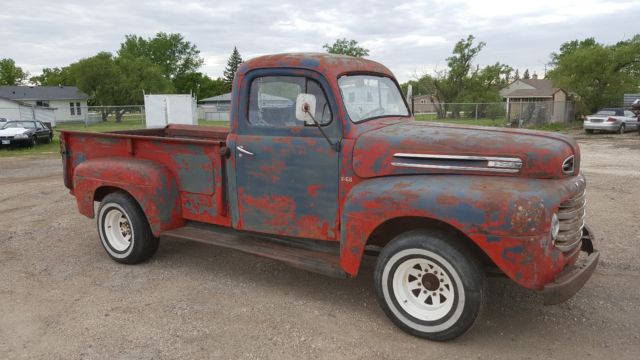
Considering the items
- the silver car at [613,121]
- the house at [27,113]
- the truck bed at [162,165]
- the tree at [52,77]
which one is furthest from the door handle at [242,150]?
the tree at [52,77]

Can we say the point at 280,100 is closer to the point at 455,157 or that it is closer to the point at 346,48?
the point at 455,157

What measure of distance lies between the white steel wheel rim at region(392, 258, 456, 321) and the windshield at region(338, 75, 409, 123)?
1284 millimetres

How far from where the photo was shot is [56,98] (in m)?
49.1

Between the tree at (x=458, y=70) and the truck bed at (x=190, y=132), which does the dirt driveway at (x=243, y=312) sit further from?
the tree at (x=458, y=70)

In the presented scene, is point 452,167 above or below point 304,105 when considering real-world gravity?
below

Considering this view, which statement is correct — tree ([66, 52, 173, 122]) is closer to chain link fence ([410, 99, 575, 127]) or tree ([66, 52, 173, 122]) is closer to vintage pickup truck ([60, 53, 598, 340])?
chain link fence ([410, 99, 575, 127])

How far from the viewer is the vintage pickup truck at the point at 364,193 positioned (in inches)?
130

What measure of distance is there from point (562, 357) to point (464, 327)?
68cm

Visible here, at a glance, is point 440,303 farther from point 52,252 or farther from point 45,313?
point 52,252

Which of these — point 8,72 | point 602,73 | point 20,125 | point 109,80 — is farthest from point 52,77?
point 602,73

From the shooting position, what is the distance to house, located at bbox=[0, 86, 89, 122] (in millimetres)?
48500

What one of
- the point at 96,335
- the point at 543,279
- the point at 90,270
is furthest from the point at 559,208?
the point at 90,270

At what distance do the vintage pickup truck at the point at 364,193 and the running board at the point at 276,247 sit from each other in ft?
0.06

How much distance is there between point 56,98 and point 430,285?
53.7 meters
